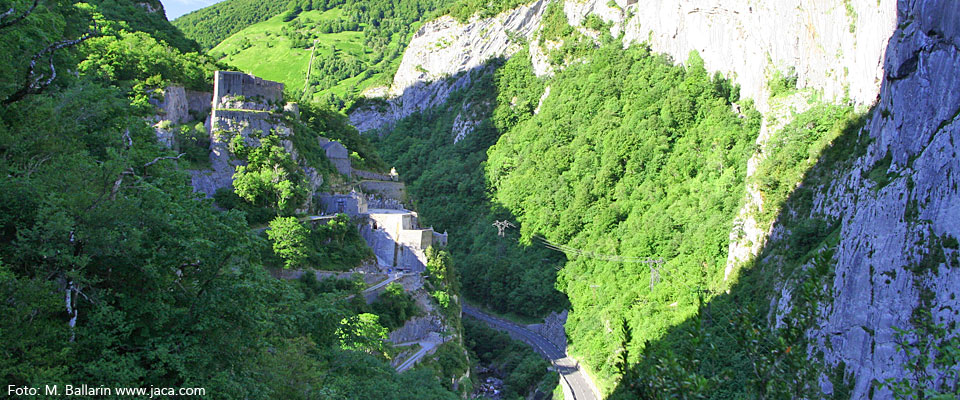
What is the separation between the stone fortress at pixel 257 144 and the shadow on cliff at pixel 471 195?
12093 mm

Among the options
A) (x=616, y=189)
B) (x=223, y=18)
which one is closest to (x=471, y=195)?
(x=616, y=189)

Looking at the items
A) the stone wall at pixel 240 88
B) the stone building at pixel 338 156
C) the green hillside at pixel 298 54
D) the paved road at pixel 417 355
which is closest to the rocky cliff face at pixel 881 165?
the paved road at pixel 417 355

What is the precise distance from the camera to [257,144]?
33188 mm

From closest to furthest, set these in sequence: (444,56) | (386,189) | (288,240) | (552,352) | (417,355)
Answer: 1. (288,240)
2. (417,355)
3. (386,189)
4. (552,352)
5. (444,56)

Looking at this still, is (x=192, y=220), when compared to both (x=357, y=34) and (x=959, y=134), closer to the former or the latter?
(x=959, y=134)

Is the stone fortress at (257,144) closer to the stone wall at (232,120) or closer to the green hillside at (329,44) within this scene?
the stone wall at (232,120)

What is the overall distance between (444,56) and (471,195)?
1194 inches

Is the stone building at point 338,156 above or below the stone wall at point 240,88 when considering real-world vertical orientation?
below

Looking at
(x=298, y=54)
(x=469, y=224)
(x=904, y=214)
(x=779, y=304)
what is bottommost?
(x=779, y=304)

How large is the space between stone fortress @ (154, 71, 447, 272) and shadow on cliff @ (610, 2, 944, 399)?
44.0ft

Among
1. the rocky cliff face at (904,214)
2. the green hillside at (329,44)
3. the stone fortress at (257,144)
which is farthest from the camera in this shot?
the green hillside at (329,44)

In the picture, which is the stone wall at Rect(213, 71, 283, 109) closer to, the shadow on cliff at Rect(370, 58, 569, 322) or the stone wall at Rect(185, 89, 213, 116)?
the stone wall at Rect(185, 89, 213, 116)

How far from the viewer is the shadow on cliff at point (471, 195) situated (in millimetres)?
58188

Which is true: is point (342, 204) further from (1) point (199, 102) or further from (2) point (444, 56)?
(2) point (444, 56)
